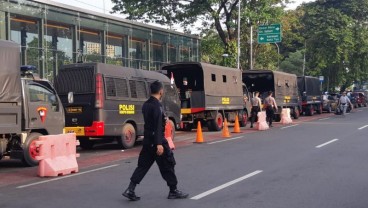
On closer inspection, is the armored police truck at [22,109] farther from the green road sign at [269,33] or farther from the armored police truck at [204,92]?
the green road sign at [269,33]

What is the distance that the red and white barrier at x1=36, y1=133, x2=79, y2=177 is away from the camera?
33.3ft

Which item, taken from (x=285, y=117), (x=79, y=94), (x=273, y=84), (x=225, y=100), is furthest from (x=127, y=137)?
(x=273, y=84)

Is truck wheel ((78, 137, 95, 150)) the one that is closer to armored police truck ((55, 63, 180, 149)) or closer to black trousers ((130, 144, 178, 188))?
armored police truck ((55, 63, 180, 149))

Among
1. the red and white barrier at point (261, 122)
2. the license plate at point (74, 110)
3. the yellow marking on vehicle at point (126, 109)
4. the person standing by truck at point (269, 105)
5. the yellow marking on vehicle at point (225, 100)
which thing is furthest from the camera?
the person standing by truck at point (269, 105)

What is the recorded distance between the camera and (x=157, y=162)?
7.64 metres

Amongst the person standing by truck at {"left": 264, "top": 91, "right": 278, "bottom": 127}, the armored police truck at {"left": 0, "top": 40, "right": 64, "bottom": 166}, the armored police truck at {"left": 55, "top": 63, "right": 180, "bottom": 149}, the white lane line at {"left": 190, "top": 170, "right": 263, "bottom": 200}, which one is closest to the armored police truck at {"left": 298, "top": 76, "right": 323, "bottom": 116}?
the person standing by truck at {"left": 264, "top": 91, "right": 278, "bottom": 127}

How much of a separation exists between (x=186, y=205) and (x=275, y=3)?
96.1 feet

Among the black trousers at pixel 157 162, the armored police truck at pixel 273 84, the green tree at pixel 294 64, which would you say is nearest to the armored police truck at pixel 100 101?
the black trousers at pixel 157 162

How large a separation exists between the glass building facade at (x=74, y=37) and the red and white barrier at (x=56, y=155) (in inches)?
483

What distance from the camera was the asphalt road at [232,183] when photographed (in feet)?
24.7

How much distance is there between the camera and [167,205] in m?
7.32

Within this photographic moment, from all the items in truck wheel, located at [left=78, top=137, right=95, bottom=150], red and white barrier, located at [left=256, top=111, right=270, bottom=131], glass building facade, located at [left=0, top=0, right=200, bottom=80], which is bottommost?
truck wheel, located at [left=78, top=137, right=95, bottom=150]

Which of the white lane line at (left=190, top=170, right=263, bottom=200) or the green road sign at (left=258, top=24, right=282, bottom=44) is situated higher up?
the green road sign at (left=258, top=24, right=282, bottom=44)

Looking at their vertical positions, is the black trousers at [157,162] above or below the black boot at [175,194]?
above
